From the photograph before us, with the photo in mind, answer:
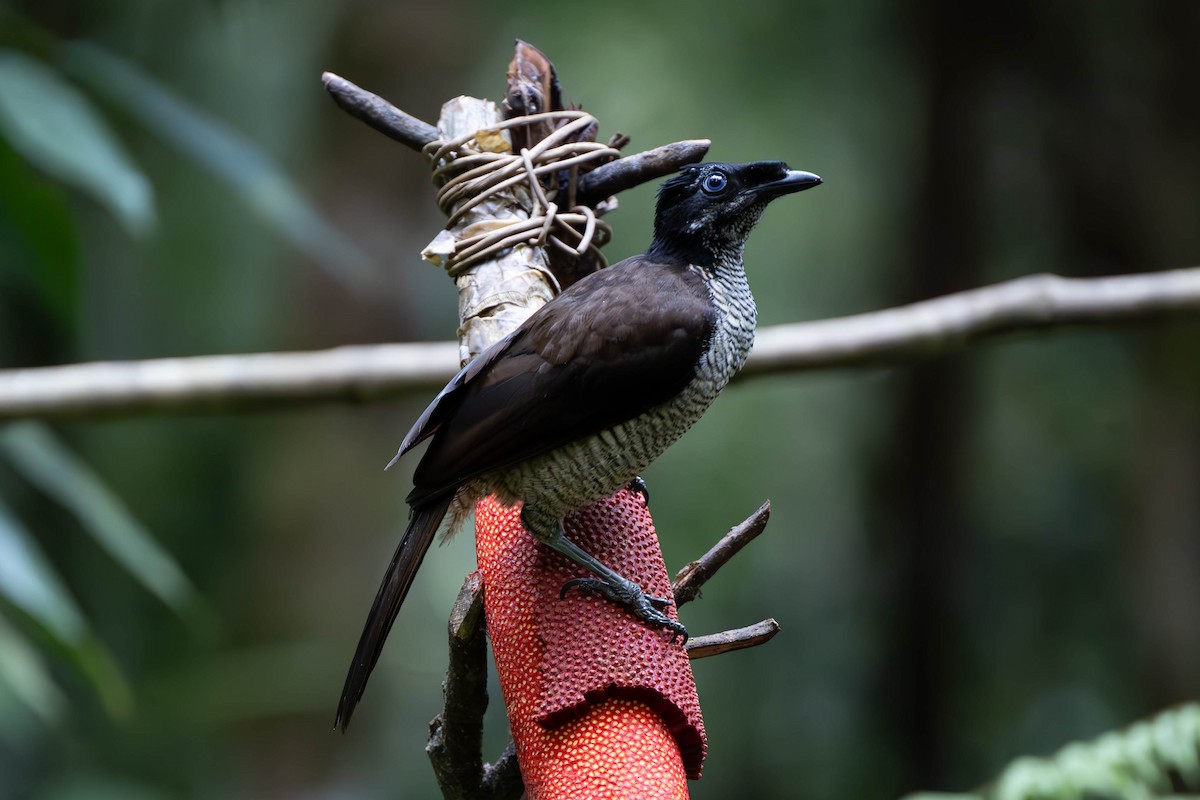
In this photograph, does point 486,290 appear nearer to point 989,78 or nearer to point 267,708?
point 267,708

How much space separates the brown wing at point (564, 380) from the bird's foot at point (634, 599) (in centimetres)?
29

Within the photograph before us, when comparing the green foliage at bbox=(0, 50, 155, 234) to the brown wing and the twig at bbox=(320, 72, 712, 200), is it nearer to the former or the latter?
the twig at bbox=(320, 72, 712, 200)

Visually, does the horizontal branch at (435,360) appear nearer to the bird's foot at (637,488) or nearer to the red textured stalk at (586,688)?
the bird's foot at (637,488)

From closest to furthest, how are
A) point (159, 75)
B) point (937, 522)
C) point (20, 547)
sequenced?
point (20, 547), point (937, 522), point (159, 75)

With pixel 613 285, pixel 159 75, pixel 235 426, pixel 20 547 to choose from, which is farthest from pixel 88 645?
pixel 159 75

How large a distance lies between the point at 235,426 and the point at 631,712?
5575mm

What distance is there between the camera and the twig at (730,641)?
6.48ft

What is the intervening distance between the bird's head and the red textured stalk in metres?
0.69

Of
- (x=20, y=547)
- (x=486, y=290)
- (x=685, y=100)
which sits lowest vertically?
(x=20, y=547)

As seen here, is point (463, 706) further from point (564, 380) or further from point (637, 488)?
point (637, 488)

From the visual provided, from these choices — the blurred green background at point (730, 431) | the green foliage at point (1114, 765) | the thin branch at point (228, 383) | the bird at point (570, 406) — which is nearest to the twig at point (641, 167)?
the bird at point (570, 406)

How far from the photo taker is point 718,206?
8.03ft

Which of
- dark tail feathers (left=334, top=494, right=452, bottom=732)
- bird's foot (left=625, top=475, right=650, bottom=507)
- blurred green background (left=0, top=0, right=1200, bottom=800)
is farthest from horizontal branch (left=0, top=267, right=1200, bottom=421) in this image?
dark tail feathers (left=334, top=494, right=452, bottom=732)

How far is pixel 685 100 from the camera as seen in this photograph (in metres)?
7.38
